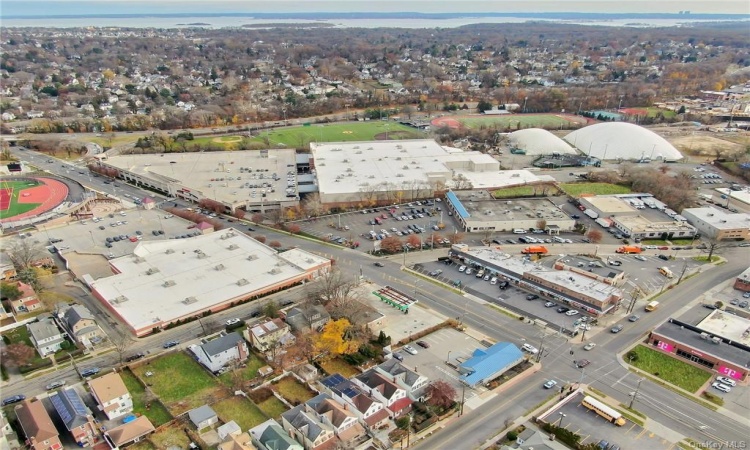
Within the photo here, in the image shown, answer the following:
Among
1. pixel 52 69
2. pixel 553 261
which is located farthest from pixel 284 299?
pixel 52 69

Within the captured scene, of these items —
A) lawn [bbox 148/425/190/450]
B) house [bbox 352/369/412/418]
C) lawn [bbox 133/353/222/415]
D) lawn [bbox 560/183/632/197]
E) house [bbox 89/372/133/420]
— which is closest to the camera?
lawn [bbox 148/425/190/450]

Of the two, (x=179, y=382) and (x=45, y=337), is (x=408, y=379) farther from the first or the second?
(x=45, y=337)

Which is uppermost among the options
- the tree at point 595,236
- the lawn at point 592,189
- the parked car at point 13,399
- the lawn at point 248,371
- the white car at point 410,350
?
the lawn at point 592,189

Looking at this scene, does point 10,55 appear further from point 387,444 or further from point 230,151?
point 387,444

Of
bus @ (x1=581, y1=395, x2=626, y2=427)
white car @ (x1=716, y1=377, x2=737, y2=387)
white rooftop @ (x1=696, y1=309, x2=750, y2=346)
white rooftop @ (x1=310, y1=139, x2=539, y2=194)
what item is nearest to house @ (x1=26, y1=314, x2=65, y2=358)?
white rooftop @ (x1=310, y1=139, x2=539, y2=194)

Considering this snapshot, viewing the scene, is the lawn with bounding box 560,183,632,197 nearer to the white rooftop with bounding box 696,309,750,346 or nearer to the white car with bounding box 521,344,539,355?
the white rooftop with bounding box 696,309,750,346

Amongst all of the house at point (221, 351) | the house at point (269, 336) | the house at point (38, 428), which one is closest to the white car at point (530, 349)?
the house at point (269, 336)

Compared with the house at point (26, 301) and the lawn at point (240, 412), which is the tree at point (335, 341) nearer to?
the lawn at point (240, 412)
